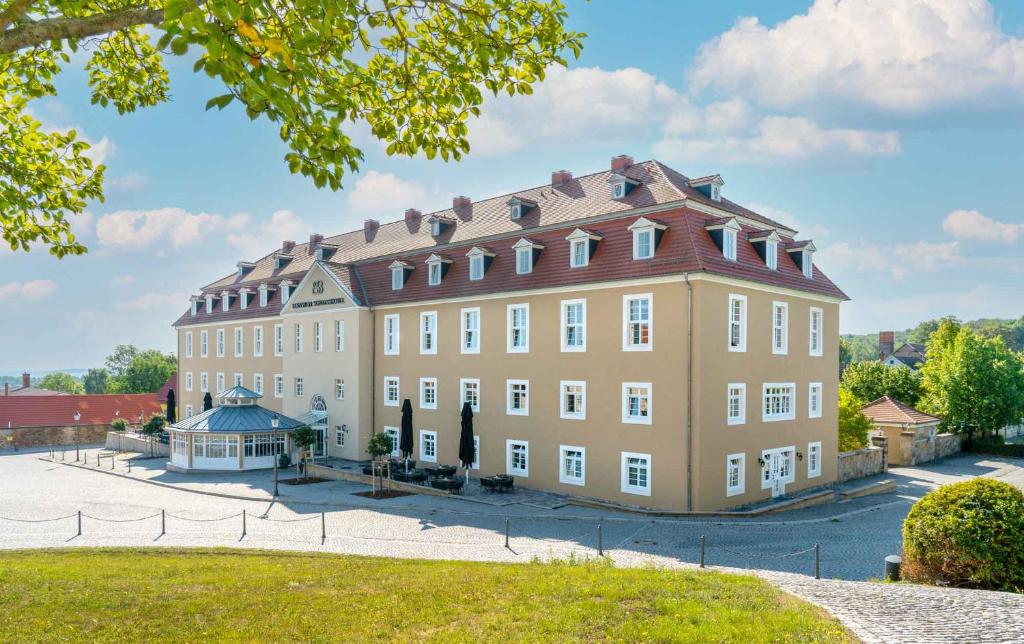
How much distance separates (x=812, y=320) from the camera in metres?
30.3

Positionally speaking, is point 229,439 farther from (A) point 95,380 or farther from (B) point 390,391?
(A) point 95,380

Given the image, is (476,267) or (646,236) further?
(476,267)

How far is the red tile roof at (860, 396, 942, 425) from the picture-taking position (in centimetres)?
4216

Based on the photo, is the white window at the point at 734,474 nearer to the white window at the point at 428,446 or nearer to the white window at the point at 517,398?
the white window at the point at 517,398

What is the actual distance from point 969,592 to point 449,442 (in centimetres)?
2366

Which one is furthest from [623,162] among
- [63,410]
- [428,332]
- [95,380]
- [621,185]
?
[95,380]

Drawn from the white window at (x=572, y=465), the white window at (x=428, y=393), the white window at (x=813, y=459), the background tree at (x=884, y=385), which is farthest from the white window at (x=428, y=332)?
the background tree at (x=884, y=385)

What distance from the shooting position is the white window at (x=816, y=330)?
30.3 meters

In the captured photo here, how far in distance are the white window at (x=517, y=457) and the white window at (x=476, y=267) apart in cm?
736

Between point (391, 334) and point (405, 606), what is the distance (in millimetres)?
27149

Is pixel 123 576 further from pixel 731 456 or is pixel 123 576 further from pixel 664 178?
pixel 664 178

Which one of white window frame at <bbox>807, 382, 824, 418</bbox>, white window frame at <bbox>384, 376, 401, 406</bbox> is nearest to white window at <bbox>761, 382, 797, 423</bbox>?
white window frame at <bbox>807, 382, 824, 418</bbox>

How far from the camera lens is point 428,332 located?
1339 inches

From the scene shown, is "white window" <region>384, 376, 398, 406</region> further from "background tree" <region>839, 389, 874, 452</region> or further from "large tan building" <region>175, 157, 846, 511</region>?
"background tree" <region>839, 389, 874, 452</region>
